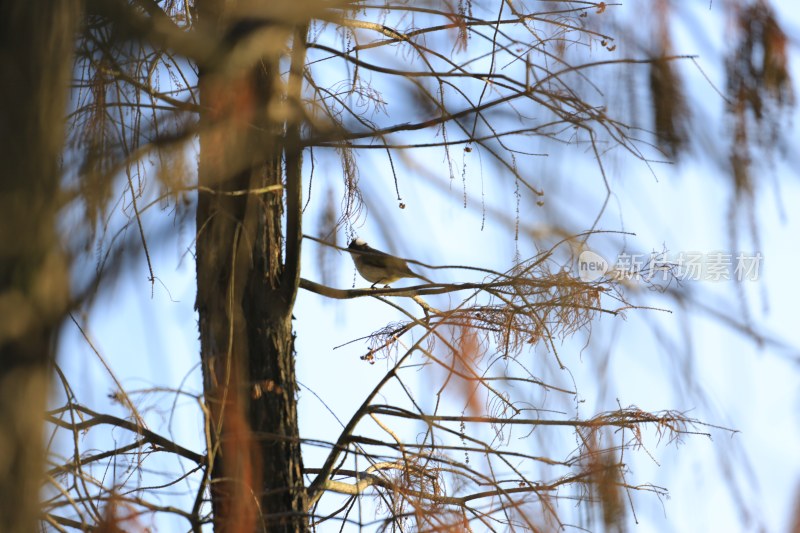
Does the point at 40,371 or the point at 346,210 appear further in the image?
the point at 346,210

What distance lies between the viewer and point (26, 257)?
1.35 metres

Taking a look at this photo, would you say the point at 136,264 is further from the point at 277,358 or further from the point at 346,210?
the point at 277,358

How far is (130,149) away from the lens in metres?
1.81

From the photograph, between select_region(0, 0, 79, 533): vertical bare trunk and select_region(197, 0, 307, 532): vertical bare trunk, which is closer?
select_region(0, 0, 79, 533): vertical bare trunk

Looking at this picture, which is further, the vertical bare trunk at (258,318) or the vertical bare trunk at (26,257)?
the vertical bare trunk at (258,318)

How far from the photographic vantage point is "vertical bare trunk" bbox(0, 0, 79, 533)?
1.33m

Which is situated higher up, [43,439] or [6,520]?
[43,439]

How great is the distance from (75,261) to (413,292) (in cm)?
168

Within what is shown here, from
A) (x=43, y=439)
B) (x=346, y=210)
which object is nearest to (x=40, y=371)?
(x=43, y=439)

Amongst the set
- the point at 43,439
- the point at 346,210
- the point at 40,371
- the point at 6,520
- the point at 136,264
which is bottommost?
the point at 6,520

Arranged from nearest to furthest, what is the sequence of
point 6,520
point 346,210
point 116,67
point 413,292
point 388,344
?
1. point 6,520
2. point 116,67
3. point 346,210
4. point 413,292
5. point 388,344

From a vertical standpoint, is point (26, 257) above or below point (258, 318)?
below

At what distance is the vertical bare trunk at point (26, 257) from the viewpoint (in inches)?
52.2

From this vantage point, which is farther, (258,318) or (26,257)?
(258,318)
